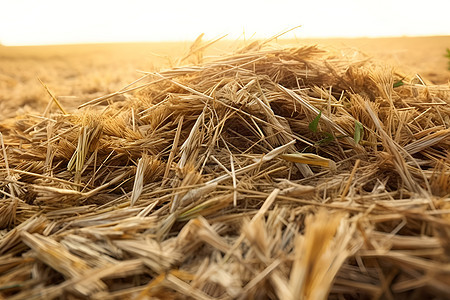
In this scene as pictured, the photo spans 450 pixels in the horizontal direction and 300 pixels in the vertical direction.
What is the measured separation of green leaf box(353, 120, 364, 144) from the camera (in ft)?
4.25

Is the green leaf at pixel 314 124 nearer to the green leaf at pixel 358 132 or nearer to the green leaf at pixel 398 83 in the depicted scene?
Answer: the green leaf at pixel 358 132

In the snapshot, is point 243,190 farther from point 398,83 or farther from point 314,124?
point 398,83

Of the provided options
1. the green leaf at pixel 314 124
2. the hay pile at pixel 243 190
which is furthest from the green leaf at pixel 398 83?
the green leaf at pixel 314 124

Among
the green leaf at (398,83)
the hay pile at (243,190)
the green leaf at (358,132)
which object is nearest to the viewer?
the hay pile at (243,190)

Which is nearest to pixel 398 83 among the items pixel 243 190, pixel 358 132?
pixel 358 132

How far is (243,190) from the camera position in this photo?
3.44ft

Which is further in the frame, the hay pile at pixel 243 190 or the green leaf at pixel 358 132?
the green leaf at pixel 358 132

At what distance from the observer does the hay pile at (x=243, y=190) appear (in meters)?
0.79

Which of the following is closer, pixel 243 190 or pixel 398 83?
pixel 243 190

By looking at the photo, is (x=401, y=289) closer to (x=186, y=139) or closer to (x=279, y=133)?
(x=279, y=133)

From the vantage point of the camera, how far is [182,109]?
4.82 feet

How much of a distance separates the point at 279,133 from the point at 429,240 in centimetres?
67

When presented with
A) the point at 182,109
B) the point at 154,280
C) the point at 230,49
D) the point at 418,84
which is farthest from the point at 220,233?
the point at 418,84

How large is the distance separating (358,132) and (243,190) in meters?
0.52
